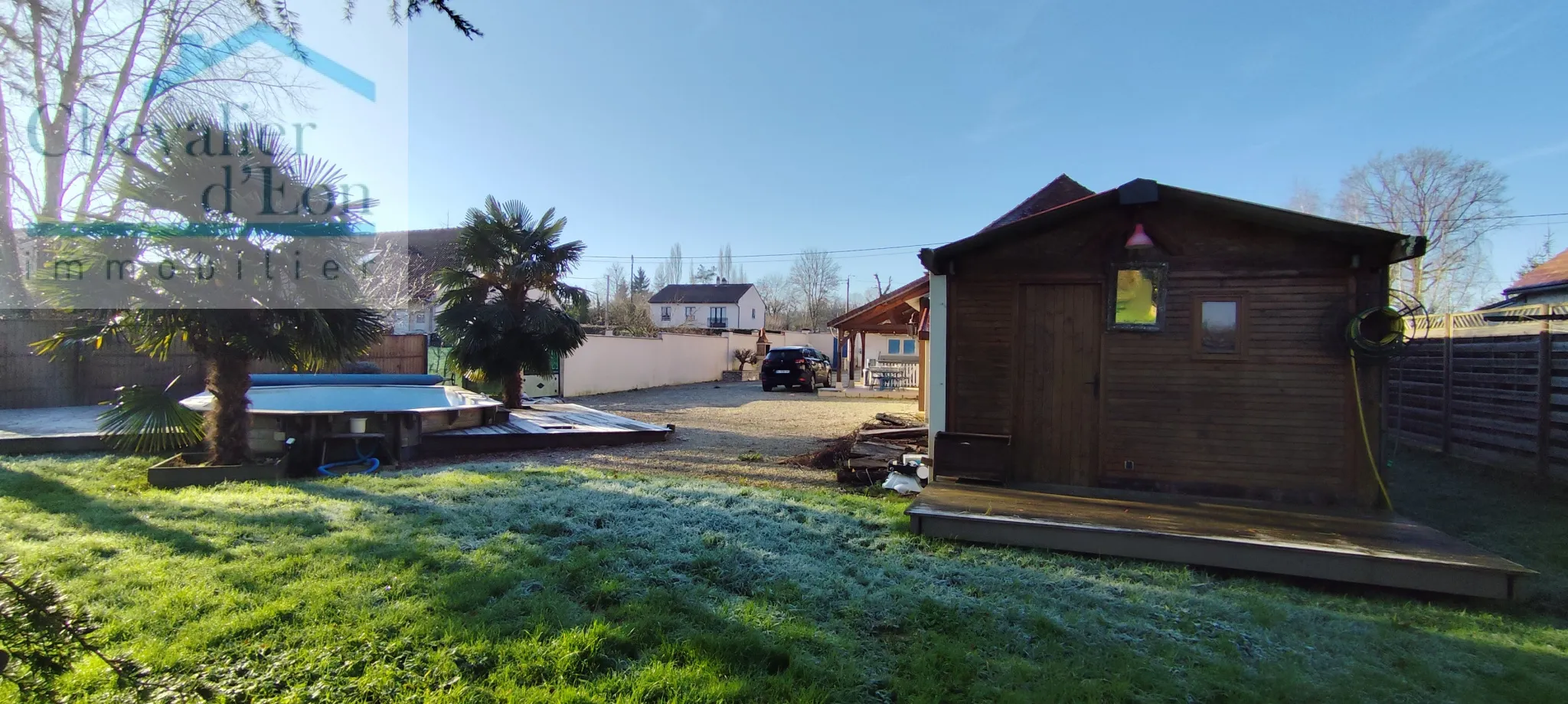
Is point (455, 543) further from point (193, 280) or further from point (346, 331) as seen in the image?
point (193, 280)

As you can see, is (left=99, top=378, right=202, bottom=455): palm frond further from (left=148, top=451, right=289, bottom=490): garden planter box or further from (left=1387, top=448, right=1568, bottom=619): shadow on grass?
(left=1387, top=448, right=1568, bottom=619): shadow on grass

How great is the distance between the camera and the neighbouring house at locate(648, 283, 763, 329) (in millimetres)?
46781

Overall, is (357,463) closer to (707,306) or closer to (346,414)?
(346,414)

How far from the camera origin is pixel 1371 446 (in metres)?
4.94

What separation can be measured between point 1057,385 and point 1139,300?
0.98 meters

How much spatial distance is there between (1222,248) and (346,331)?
774 cm

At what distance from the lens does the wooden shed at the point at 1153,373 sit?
4.83 metres

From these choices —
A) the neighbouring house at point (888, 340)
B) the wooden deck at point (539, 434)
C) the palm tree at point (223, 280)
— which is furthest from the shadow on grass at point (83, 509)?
the neighbouring house at point (888, 340)

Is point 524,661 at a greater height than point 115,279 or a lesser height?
lesser

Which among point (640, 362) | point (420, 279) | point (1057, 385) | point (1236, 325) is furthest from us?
point (420, 279)

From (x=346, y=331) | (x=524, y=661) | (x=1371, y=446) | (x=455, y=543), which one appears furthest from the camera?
(x=346, y=331)

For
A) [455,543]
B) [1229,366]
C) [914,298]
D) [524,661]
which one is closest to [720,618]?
[524,661]

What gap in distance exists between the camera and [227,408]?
593 centimetres

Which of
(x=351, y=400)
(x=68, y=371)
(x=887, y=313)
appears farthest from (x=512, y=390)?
(x=68, y=371)
